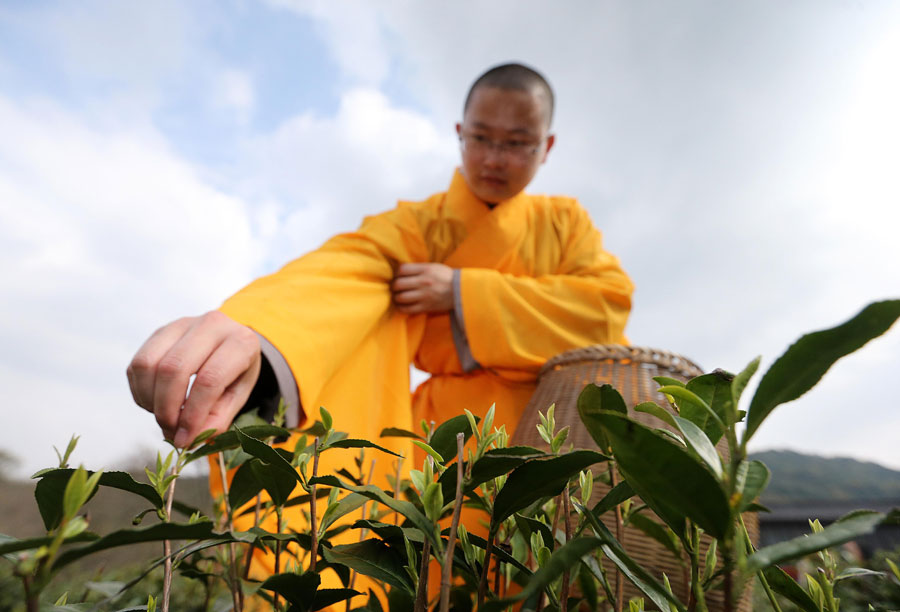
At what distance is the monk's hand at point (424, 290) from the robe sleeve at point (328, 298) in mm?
38

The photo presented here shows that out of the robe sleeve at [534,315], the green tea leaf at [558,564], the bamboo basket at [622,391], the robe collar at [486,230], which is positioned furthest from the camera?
the robe collar at [486,230]

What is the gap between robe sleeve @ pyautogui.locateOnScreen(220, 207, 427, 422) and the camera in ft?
3.06

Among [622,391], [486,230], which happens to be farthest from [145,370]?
[486,230]

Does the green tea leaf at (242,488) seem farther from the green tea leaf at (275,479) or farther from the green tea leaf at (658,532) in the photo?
the green tea leaf at (658,532)

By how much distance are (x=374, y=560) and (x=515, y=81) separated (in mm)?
1544

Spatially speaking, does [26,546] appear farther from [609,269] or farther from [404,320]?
[609,269]

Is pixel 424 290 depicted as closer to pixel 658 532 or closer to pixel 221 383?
pixel 221 383

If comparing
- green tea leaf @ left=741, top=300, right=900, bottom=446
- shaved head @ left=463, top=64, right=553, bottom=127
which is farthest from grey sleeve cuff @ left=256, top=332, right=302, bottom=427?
shaved head @ left=463, top=64, right=553, bottom=127

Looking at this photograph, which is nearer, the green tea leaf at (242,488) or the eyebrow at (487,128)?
the green tea leaf at (242,488)

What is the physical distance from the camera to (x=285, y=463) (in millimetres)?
275

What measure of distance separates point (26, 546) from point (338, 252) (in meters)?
1.13

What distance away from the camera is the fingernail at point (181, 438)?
62cm

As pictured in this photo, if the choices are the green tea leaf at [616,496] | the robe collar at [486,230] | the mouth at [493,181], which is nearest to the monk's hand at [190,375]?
the green tea leaf at [616,496]

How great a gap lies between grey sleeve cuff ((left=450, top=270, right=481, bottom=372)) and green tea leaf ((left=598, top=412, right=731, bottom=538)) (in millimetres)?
1074
